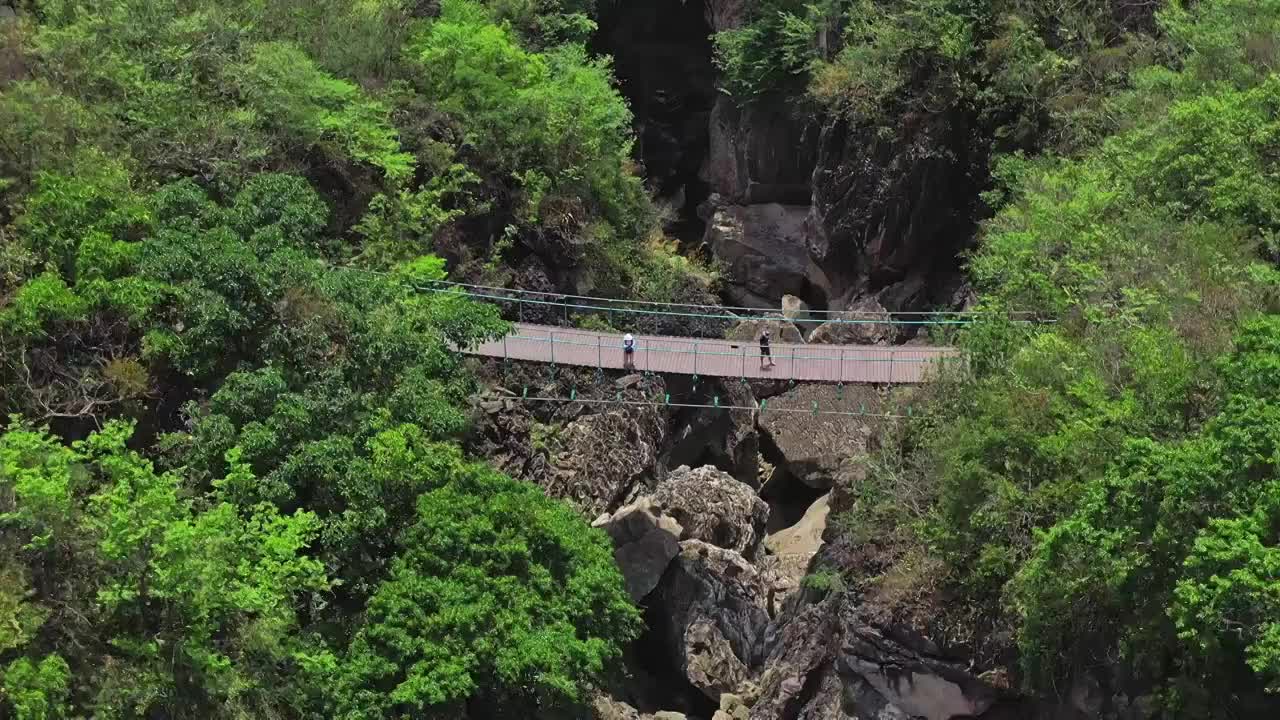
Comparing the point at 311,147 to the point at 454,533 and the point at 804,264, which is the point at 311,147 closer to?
the point at 454,533

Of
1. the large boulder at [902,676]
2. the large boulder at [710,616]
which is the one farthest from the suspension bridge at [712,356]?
the large boulder at [902,676]

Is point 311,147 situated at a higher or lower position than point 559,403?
higher

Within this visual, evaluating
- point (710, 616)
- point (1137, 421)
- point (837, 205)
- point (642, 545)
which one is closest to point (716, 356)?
point (642, 545)

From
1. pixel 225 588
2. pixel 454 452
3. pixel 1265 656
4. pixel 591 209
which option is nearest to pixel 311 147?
pixel 591 209

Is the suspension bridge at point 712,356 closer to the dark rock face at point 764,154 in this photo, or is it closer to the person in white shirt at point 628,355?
the person in white shirt at point 628,355

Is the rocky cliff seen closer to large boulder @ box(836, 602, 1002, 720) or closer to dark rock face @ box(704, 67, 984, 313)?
large boulder @ box(836, 602, 1002, 720)

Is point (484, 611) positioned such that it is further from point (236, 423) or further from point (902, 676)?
point (902, 676)
